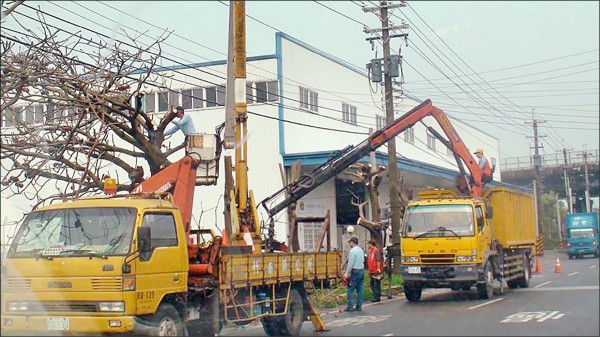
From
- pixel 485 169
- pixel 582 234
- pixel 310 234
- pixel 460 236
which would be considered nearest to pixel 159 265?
pixel 582 234

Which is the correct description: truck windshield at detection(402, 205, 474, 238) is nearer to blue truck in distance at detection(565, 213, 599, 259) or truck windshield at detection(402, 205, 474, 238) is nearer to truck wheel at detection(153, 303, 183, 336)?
blue truck in distance at detection(565, 213, 599, 259)

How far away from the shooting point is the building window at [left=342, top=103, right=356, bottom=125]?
1342 inches

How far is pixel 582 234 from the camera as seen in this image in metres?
14.7

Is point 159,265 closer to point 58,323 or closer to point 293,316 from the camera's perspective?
point 58,323

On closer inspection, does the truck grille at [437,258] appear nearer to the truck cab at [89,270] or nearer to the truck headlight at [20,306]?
the truck cab at [89,270]

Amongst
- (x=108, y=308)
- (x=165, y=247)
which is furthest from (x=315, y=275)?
(x=108, y=308)

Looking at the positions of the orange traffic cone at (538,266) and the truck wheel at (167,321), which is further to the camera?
the orange traffic cone at (538,266)

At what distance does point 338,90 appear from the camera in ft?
110

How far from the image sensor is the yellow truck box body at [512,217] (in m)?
20.5

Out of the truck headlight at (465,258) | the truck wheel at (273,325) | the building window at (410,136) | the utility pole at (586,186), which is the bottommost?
the truck wheel at (273,325)

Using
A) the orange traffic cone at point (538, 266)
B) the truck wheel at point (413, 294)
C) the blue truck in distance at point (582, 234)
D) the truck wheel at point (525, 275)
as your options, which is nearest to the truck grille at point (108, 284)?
the blue truck in distance at point (582, 234)

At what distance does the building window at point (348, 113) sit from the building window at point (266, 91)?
5562 millimetres

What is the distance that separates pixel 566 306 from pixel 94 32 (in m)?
10.5

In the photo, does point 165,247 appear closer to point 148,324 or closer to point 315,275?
point 148,324
